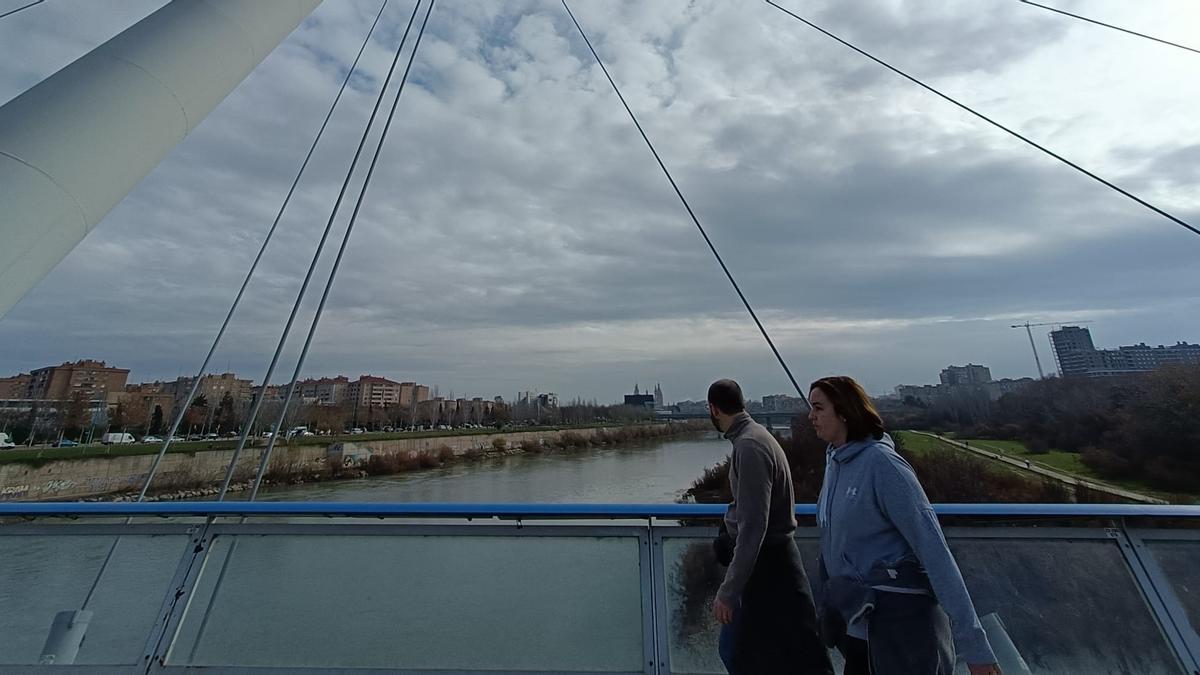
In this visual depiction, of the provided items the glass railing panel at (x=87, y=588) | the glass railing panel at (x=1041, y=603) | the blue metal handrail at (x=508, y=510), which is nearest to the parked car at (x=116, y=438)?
the glass railing panel at (x=87, y=588)

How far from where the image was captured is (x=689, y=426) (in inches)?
1939

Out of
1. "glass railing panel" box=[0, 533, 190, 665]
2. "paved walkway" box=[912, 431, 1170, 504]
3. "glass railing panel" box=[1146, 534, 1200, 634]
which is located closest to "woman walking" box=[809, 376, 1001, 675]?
"glass railing panel" box=[1146, 534, 1200, 634]

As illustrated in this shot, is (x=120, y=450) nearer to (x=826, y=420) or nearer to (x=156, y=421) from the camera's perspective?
(x=156, y=421)

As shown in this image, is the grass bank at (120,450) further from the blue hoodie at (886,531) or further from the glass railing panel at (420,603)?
the blue hoodie at (886,531)

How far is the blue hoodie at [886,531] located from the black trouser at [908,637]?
34mm

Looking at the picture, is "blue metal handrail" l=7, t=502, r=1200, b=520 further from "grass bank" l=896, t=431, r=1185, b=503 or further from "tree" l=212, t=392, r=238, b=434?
"tree" l=212, t=392, r=238, b=434

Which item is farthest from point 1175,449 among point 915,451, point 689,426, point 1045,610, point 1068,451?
point 689,426

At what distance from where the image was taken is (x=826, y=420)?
1.14 metres

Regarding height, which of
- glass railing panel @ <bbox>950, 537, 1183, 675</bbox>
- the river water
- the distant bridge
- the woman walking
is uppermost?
the distant bridge

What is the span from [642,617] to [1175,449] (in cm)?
2636

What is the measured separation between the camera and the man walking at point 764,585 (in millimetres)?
1160

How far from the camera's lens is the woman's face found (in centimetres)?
113

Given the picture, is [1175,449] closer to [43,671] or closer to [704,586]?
[704,586]

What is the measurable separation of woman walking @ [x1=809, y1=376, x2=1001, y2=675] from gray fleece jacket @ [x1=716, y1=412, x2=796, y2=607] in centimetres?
13
